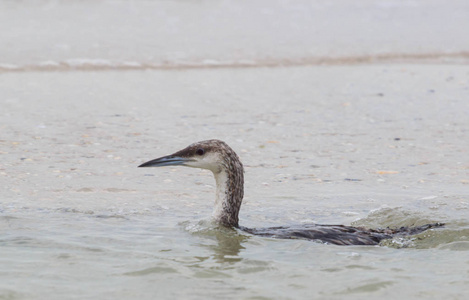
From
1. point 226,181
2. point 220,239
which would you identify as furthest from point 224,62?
point 220,239

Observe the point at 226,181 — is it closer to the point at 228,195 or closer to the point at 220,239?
the point at 228,195

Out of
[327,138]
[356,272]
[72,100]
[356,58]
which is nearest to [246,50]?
[356,58]

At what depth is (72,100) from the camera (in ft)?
41.9

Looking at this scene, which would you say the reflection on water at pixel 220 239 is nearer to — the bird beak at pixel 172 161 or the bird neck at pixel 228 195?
the bird neck at pixel 228 195

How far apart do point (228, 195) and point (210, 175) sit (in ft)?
7.34

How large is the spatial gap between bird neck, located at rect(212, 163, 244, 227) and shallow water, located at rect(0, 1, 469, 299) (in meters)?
0.17

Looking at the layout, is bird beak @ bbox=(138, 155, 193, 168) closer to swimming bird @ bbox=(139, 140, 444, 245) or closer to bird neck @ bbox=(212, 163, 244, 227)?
swimming bird @ bbox=(139, 140, 444, 245)

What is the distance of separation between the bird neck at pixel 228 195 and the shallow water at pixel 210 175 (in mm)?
167

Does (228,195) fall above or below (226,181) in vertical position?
below

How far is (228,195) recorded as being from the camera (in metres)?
6.86

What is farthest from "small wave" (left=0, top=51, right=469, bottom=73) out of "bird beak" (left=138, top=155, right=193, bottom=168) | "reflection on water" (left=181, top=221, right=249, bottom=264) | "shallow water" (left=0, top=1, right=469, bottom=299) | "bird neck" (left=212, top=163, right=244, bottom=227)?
"reflection on water" (left=181, top=221, right=249, bottom=264)

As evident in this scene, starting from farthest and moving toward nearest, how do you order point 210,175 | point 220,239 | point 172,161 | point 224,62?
point 224,62 → point 210,175 → point 172,161 → point 220,239

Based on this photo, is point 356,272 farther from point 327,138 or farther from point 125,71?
point 125,71

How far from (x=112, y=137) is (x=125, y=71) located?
5.91 meters
